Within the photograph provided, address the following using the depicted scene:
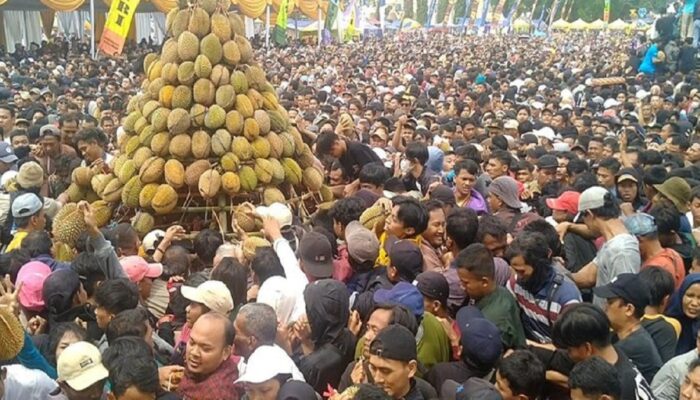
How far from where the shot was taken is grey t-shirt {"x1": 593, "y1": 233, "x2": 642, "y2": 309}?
17.2 ft

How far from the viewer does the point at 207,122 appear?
6.55 meters

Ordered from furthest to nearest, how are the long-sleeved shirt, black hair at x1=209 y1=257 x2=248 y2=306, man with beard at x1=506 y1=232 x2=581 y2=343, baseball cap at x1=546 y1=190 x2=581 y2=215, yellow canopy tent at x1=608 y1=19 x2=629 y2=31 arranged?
1. yellow canopy tent at x1=608 y1=19 x2=629 y2=31
2. baseball cap at x1=546 y1=190 x2=581 y2=215
3. black hair at x1=209 y1=257 x2=248 y2=306
4. man with beard at x1=506 y1=232 x2=581 y2=343
5. the long-sleeved shirt

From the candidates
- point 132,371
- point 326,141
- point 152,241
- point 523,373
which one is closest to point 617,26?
point 326,141

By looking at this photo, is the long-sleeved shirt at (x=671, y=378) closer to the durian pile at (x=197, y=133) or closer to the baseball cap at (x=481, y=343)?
the baseball cap at (x=481, y=343)

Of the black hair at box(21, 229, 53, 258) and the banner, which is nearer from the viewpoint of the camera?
the black hair at box(21, 229, 53, 258)

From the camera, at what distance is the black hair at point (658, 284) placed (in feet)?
15.7

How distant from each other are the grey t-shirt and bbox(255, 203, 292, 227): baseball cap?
2.33 meters

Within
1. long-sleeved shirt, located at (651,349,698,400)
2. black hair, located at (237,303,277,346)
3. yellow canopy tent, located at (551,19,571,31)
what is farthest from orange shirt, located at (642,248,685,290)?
yellow canopy tent, located at (551,19,571,31)

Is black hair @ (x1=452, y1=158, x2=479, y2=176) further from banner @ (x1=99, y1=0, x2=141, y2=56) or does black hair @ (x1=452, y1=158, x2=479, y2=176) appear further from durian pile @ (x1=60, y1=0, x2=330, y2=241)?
banner @ (x1=99, y1=0, x2=141, y2=56)

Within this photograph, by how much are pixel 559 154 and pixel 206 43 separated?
15.0ft

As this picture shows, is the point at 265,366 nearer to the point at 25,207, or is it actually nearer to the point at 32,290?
the point at 32,290

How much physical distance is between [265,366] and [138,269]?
2016mm

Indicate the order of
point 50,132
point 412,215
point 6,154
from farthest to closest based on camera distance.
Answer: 1. point 50,132
2. point 6,154
3. point 412,215

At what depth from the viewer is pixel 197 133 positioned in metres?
6.59
